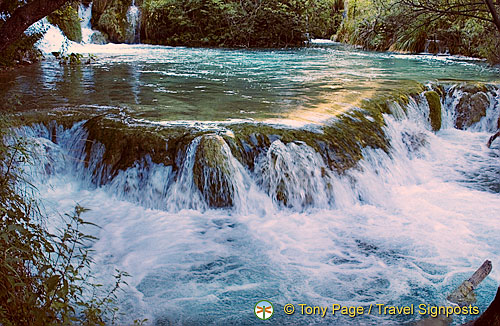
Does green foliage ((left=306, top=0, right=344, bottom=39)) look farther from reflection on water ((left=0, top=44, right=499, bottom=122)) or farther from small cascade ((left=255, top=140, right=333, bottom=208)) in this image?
small cascade ((left=255, top=140, right=333, bottom=208))

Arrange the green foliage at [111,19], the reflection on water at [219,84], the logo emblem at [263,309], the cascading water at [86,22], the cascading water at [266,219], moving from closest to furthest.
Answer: the logo emblem at [263,309], the cascading water at [266,219], the reflection on water at [219,84], the cascading water at [86,22], the green foliage at [111,19]

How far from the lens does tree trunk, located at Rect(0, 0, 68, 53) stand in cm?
316

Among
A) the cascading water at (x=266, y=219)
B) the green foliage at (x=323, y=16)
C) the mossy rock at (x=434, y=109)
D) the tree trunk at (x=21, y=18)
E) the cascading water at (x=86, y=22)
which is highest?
the green foliage at (x=323, y=16)

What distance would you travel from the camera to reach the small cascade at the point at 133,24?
23156 millimetres

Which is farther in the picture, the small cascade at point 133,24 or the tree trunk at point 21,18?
the small cascade at point 133,24

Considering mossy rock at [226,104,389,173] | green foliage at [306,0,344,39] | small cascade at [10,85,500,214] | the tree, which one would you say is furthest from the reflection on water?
green foliage at [306,0,344,39]

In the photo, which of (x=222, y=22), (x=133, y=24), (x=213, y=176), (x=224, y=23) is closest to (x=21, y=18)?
(x=213, y=176)

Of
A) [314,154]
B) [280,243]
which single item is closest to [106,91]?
[314,154]

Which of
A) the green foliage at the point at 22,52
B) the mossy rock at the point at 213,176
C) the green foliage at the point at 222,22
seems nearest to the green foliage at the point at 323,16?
the green foliage at the point at 222,22

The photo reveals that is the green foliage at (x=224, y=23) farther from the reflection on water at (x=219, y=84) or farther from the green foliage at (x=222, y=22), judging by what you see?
the reflection on water at (x=219, y=84)

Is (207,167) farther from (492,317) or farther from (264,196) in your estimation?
(492,317)

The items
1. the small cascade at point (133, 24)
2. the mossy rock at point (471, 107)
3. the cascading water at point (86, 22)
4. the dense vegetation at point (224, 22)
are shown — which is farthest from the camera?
the dense vegetation at point (224, 22)

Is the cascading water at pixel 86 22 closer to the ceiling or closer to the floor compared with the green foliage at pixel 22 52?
closer to the ceiling

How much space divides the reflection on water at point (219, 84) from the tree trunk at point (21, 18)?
1.57 meters
